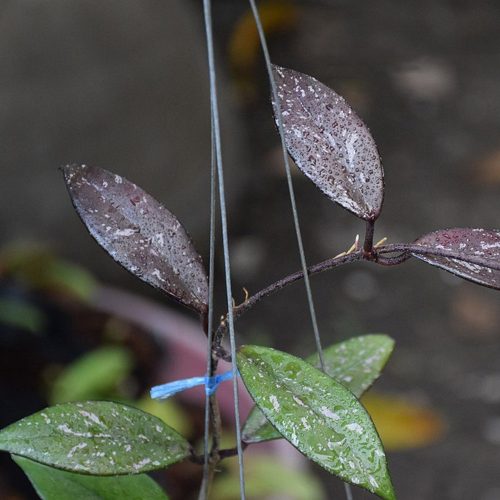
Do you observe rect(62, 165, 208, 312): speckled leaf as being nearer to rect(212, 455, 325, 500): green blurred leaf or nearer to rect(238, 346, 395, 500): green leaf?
rect(238, 346, 395, 500): green leaf

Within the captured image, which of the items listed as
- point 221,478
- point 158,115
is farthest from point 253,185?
point 221,478

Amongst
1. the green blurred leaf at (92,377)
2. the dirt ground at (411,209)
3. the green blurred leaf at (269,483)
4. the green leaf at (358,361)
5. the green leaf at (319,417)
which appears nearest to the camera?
the green leaf at (319,417)

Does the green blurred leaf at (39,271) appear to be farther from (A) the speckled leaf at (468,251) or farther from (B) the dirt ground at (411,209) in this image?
(A) the speckled leaf at (468,251)

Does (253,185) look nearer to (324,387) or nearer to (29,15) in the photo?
(29,15)

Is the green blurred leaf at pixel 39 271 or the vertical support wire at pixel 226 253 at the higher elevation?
the vertical support wire at pixel 226 253

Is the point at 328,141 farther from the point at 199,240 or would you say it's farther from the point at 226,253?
the point at 199,240

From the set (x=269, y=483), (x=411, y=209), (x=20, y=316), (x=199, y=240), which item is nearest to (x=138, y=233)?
(x=269, y=483)

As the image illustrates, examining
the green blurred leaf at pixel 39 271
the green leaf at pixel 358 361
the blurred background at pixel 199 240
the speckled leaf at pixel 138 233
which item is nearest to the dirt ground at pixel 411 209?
the blurred background at pixel 199 240
